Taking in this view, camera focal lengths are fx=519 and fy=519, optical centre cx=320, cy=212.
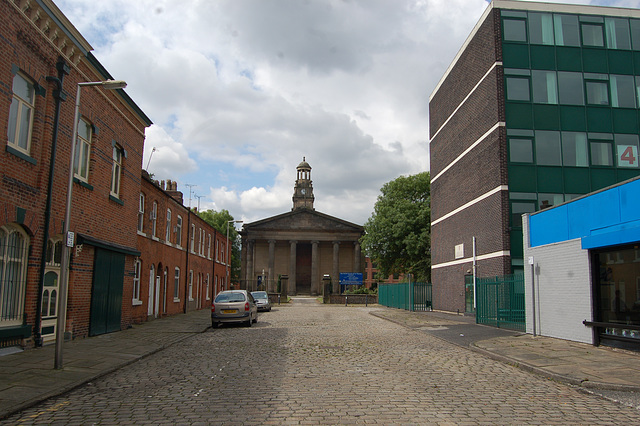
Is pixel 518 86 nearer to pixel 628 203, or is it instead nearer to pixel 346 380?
pixel 628 203

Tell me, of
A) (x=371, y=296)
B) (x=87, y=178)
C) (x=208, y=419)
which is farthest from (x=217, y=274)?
(x=208, y=419)

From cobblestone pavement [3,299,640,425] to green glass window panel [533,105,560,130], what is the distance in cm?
1578

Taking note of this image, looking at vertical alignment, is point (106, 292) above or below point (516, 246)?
below

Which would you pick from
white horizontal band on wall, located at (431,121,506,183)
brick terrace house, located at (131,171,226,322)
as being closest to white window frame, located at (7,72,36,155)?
brick terrace house, located at (131,171,226,322)

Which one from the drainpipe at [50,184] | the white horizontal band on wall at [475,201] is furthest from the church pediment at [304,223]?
the drainpipe at [50,184]

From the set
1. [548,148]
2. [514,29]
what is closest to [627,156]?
[548,148]

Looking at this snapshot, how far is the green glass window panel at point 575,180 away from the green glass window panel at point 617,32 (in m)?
6.74

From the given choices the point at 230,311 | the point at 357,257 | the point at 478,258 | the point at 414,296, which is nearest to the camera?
the point at 230,311

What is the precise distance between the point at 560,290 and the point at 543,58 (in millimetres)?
14592

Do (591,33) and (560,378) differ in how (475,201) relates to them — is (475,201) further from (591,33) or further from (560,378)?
(560,378)

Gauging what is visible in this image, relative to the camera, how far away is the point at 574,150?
25.0m

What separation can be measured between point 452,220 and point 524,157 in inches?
277

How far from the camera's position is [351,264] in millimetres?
87125

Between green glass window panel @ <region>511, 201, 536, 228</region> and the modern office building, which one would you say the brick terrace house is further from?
green glass window panel @ <region>511, 201, 536, 228</region>
